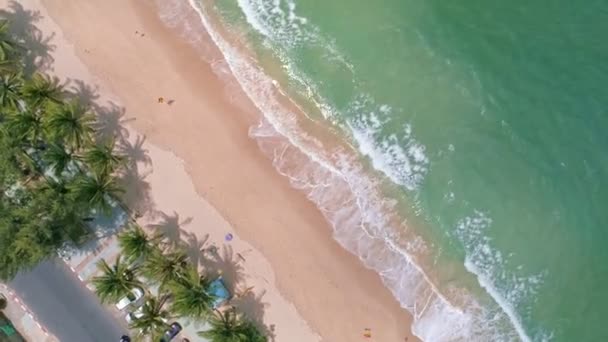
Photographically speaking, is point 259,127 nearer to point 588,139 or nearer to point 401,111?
point 401,111

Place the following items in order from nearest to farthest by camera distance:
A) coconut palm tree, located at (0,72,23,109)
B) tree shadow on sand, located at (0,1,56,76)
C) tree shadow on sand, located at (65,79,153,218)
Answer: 1. coconut palm tree, located at (0,72,23,109)
2. tree shadow on sand, located at (65,79,153,218)
3. tree shadow on sand, located at (0,1,56,76)

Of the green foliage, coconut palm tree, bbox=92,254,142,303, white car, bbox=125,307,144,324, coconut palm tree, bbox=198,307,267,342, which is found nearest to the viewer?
the green foliage

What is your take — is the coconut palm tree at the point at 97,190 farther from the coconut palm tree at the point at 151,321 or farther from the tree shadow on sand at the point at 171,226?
the coconut palm tree at the point at 151,321

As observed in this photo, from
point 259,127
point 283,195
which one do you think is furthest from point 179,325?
point 259,127

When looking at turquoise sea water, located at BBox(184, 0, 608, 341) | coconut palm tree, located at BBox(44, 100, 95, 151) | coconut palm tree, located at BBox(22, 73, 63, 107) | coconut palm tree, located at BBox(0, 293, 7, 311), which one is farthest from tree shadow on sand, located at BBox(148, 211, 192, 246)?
turquoise sea water, located at BBox(184, 0, 608, 341)

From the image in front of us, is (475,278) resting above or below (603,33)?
below

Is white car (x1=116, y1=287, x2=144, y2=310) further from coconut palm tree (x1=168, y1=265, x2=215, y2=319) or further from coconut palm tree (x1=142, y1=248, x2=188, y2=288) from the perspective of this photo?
coconut palm tree (x1=168, y1=265, x2=215, y2=319)
